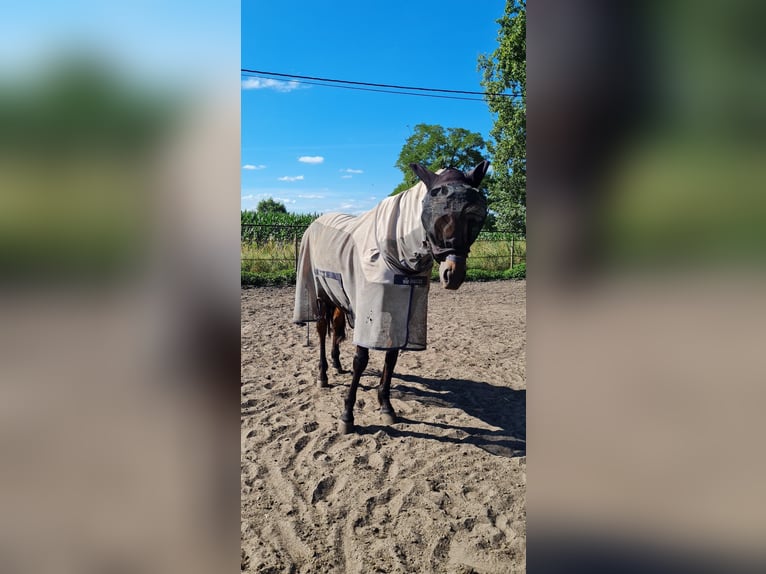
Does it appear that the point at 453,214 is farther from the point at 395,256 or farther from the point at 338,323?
the point at 338,323

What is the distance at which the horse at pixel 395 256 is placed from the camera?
272cm

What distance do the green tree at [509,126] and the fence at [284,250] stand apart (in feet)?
3.16

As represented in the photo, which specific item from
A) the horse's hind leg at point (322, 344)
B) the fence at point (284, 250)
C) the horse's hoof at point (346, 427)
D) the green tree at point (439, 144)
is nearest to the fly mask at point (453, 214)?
the horse's hoof at point (346, 427)

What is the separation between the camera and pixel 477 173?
2727 mm
